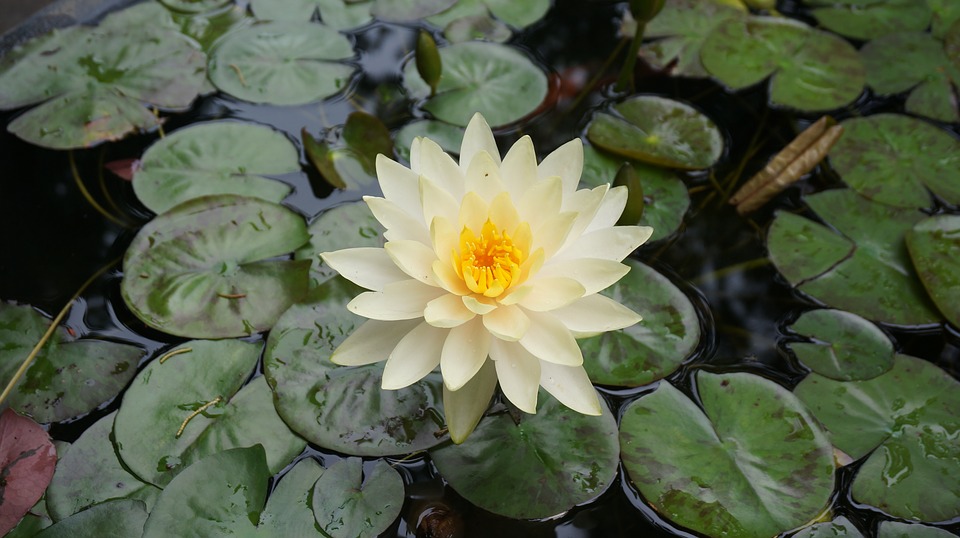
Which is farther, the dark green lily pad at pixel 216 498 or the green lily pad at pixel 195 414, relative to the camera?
the green lily pad at pixel 195 414

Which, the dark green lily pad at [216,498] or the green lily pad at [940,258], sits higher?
the green lily pad at [940,258]

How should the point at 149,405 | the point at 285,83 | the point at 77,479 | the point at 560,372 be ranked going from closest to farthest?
the point at 560,372 → the point at 77,479 → the point at 149,405 → the point at 285,83

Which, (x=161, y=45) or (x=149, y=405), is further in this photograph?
(x=161, y=45)

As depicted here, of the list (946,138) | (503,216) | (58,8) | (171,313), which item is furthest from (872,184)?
(58,8)

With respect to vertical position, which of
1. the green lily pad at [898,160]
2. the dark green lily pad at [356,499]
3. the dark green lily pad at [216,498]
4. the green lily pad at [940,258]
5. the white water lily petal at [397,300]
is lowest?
the dark green lily pad at [356,499]

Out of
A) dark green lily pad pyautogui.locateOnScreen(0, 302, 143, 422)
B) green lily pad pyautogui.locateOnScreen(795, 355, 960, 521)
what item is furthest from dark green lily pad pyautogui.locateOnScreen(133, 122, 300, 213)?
green lily pad pyautogui.locateOnScreen(795, 355, 960, 521)

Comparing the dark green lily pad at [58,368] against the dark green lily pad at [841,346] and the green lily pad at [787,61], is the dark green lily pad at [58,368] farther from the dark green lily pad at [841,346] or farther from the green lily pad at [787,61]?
the green lily pad at [787,61]

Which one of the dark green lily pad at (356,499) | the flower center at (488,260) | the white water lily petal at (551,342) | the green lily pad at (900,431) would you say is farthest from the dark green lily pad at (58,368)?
the green lily pad at (900,431)

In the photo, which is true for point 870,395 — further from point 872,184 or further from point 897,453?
point 872,184
